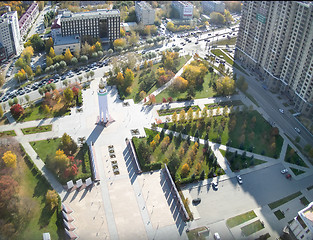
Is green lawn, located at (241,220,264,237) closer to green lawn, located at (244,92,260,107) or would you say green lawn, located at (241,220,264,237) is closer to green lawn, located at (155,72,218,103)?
green lawn, located at (244,92,260,107)

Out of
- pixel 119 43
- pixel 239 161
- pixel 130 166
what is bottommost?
pixel 130 166

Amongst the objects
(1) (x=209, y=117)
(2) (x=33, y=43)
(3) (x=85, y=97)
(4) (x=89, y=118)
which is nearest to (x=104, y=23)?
(2) (x=33, y=43)

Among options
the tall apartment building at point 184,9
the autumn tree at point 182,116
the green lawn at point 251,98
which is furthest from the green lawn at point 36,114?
the tall apartment building at point 184,9

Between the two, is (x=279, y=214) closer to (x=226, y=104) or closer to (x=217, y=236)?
(x=217, y=236)

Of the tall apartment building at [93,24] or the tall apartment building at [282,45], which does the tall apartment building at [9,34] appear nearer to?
the tall apartment building at [93,24]

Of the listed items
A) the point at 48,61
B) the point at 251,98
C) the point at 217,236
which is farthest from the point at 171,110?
the point at 48,61
